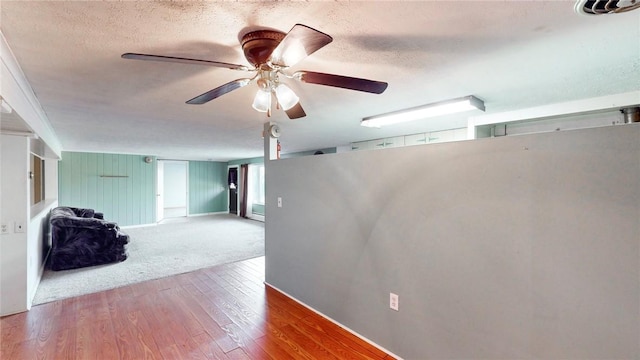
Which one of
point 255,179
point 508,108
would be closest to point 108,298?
point 508,108

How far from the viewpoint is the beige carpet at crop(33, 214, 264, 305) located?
11.4 feet

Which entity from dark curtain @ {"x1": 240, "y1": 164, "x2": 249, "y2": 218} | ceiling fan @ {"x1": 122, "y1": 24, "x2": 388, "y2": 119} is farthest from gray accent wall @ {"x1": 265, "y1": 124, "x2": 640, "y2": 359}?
dark curtain @ {"x1": 240, "y1": 164, "x2": 249, "y2": 218}

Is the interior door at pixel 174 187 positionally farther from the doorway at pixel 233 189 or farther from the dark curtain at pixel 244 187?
the dark curtain at pixel 244 187

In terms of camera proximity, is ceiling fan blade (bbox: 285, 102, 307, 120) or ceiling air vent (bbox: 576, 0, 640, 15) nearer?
ceiling air vent (bbox: 576, 0, 640, 15)

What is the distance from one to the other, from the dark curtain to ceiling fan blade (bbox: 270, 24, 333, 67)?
840 cm

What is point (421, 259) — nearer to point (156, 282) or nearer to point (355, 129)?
point (355, 129)

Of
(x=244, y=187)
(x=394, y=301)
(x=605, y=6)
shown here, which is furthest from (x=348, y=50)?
(x=244, y=187)

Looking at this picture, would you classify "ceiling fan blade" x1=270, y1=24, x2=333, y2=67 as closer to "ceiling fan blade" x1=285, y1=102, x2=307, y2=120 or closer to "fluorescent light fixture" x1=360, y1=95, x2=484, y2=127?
"ceiling fan blade" x1=285, y1=102, x2=307, y2=120

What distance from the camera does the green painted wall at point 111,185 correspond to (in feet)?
22.6

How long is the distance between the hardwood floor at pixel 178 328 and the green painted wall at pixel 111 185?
5.37m

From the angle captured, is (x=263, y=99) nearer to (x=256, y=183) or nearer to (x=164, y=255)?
(x=164, y=255)

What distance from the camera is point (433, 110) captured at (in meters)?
2.82

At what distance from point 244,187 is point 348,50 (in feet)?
27.6

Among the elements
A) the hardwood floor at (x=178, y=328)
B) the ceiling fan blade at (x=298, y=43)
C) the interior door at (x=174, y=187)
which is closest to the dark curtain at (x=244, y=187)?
the interior door at (x=174, y=187)
